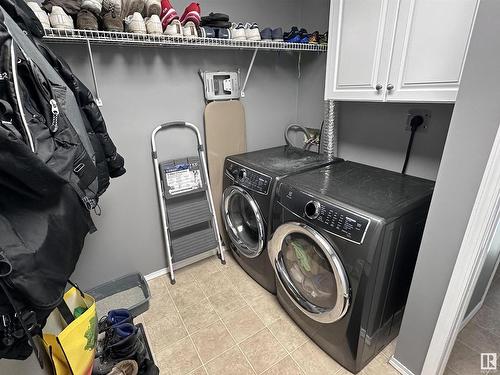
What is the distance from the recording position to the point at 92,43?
144 centimetres

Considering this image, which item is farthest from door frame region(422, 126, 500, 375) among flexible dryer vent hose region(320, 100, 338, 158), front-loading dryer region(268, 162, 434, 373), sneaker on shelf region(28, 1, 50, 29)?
sneaker on shelf region(28, 1, 50, 29)

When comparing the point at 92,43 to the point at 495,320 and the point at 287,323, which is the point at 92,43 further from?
the point at 495,320

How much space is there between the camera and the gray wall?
2.63ft

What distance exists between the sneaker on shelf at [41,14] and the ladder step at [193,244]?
1.50 meters

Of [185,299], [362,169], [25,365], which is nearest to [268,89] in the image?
[362,169]

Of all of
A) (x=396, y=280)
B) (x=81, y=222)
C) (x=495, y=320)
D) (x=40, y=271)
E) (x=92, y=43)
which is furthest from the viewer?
(x=495, y=320)

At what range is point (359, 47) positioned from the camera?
144 cm

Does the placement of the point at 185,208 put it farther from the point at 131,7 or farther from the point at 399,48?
the point at 399,48

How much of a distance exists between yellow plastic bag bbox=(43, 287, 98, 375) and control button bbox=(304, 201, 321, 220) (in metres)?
1.16

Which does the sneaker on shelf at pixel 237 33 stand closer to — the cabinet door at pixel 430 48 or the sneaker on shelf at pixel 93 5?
the sneaker on shelf at pixel 93 5

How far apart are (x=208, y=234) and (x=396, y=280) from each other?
140cm

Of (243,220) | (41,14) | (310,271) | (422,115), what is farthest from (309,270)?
(41,14)

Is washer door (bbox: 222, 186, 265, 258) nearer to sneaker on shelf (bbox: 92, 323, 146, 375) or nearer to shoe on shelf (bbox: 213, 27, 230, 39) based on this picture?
sneaker on shelf (bbox: 92, 323, 146, 375)

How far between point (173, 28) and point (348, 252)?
150 centimetres
